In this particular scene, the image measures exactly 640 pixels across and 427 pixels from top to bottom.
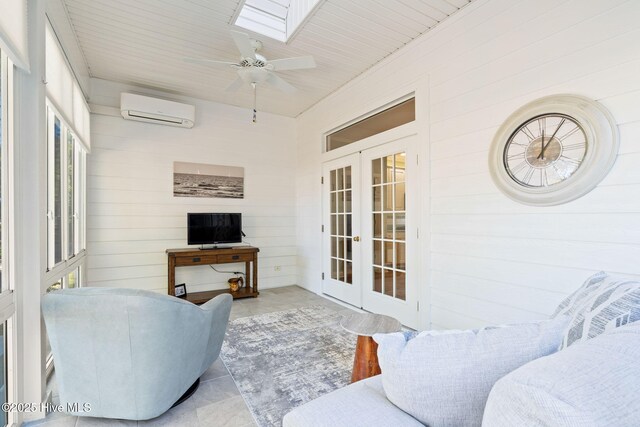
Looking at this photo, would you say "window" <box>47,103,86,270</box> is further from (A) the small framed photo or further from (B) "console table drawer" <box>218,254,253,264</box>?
(B) "console table drawer" <box>218,254,253,264</box>

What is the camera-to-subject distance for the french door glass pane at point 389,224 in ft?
11.1

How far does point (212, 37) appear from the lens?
3.11 m

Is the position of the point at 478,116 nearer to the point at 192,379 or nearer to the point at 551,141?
the point at 551,141

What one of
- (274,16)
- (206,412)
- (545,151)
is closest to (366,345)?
(206,412)

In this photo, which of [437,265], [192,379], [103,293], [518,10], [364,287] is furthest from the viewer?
[364,287]

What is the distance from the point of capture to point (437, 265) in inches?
115

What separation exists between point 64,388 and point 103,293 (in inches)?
26.1

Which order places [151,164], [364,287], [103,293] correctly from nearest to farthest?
[103,293] → [364,287] → [151,164]

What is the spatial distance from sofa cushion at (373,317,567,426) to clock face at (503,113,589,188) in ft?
5.28

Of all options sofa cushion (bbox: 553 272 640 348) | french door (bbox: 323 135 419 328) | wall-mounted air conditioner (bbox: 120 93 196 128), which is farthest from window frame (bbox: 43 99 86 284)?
french door (bbox: 323 135 419 328)

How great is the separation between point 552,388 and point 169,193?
4.79 meters

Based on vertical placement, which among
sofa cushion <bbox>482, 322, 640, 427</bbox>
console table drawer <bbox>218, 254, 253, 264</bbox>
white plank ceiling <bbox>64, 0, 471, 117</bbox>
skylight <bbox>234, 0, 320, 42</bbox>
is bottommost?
console table drawer <bbox>218, 254, 253, 264</bbox>

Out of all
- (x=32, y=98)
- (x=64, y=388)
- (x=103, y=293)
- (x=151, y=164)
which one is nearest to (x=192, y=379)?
(x=64, y=388)

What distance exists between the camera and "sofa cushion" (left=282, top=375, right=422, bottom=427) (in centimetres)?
82
